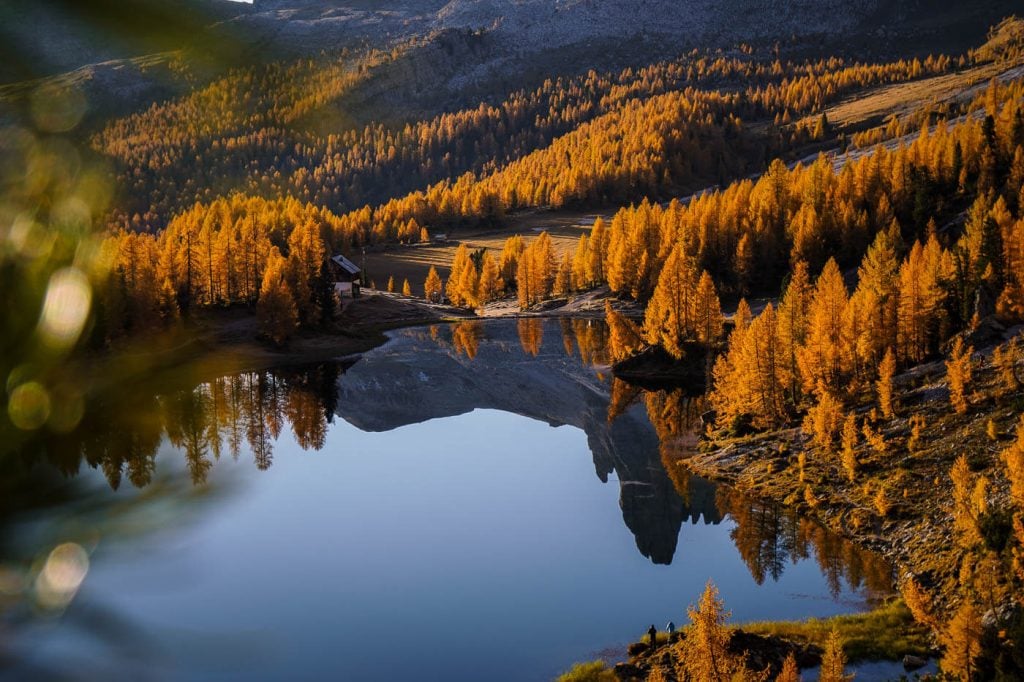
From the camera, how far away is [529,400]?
89.6 metres

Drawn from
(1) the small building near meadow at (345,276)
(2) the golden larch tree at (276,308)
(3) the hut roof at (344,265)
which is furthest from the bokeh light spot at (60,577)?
(3) the hut roof at (344,265)

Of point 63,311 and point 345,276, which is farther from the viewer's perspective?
point 345,276

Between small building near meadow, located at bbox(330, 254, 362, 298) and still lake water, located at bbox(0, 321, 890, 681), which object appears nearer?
still lake water, located at bbox(0, 321, 890, 681)

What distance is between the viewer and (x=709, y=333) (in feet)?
280

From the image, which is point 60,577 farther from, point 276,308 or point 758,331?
point 276,308

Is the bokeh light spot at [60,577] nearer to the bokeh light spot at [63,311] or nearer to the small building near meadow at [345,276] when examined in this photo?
the bokeh light spot at [63,311]

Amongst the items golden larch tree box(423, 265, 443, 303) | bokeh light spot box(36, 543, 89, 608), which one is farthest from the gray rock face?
bokeh light spot box(36, 543, 89, 608)

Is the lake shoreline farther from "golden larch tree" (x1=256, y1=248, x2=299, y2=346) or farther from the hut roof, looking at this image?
the hut roof

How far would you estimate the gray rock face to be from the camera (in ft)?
171

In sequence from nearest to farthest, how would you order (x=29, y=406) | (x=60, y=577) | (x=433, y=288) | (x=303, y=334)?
(x=29, y=406)
(x=60, y=577)
(x=303, y=334)
(x=433, y=288)

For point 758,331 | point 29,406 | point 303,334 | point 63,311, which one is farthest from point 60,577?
point 303,334

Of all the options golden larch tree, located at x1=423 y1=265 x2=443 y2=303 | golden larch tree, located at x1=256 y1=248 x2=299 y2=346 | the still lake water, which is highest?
golden larch tree, located at x1=423 y1=265 x2=443 y2=303

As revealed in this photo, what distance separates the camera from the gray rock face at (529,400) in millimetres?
52000

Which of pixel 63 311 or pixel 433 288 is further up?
pixel 433 288
